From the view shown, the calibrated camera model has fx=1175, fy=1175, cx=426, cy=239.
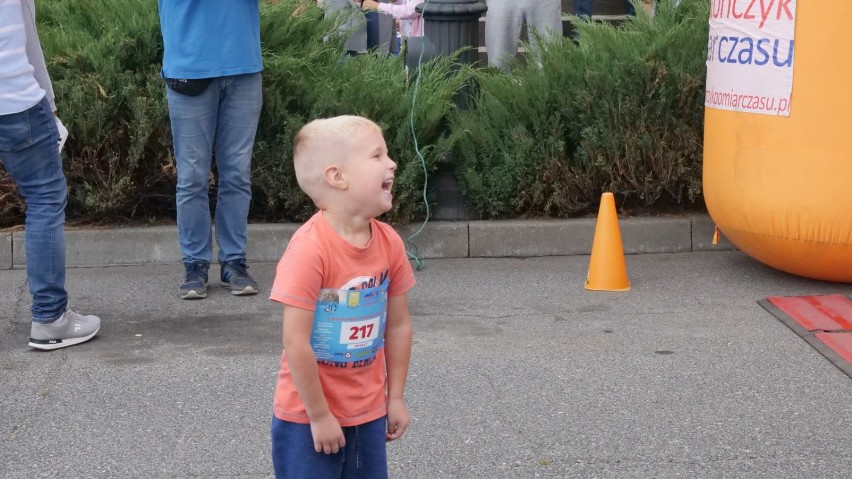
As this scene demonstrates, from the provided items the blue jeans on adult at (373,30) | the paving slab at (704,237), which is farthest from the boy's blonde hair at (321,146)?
the blue jeans on adult at (373,30)

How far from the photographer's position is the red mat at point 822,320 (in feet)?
16.0

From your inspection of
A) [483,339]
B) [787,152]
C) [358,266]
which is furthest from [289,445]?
[787,152]

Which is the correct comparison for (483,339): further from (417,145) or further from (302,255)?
(302,255)

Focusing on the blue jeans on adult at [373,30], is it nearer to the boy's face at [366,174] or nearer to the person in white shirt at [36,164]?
the person in white shirt at [36,164]

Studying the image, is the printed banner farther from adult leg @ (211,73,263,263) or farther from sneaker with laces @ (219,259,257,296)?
sneaker with laces @ (219,259,257,296)

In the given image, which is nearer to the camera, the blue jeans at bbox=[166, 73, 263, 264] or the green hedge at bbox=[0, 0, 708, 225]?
the blue jeans at bbox=[166, 73, 263, 264]

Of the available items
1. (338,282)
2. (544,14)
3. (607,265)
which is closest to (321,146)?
(338,282)

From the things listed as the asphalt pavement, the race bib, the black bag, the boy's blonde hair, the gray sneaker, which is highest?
the boy's blonde hair

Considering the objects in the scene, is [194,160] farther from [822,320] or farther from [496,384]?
[822,320]

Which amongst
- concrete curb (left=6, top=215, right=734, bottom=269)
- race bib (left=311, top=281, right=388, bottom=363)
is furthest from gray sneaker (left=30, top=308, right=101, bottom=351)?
race bib (left=311, top=281, right=388, bottom=363)

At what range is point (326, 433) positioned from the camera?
255 cm

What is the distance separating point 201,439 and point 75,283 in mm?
2407

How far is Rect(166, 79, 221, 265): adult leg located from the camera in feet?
18.5

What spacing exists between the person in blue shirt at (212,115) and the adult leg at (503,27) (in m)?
2.65
